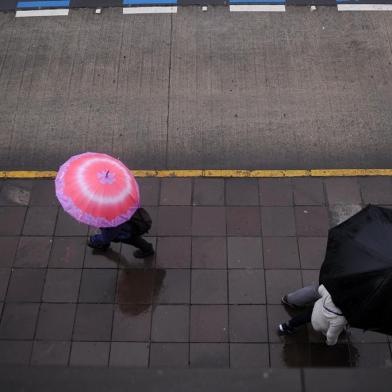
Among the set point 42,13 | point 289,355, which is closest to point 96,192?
point 289,355

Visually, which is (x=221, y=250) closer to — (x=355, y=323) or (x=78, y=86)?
(x=355, y=323)

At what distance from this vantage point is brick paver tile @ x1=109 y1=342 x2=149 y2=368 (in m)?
5.22

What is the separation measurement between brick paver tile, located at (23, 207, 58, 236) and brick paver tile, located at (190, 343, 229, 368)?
7.57 feet

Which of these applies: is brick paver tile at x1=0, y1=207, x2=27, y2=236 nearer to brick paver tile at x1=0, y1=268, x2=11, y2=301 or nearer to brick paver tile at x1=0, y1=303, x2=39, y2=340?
brick paver tile at x1=0, y1=268, x2=11, y2=301

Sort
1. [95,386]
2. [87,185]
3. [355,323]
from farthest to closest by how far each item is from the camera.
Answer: [95,386] < [87,185] < [355,323]

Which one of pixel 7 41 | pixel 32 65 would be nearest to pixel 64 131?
pixel 32 65

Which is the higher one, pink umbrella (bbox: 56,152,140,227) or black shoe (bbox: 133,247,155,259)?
pink umbrella (bbox: 56,152,140,227)

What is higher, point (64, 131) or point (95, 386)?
point (64, 131)

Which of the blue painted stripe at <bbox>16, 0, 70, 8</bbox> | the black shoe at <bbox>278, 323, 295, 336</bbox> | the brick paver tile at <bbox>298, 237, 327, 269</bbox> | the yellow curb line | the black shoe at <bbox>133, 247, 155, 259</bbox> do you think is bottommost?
the black shoe at <bbox>278, 323, 295, 336</bbox>

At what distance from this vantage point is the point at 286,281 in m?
5.70

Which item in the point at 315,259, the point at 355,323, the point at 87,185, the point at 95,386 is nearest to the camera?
the point at 355,323

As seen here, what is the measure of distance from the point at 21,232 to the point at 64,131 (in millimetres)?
1679

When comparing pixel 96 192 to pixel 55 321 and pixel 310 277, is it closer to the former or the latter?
pixel 55 321

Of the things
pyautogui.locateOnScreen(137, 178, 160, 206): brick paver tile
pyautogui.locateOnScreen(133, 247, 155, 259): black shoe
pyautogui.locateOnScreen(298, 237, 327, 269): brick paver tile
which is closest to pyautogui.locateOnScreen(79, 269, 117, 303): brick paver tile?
pyautogui.locateOnScreen(133, 247, 155, 259): black shoe
